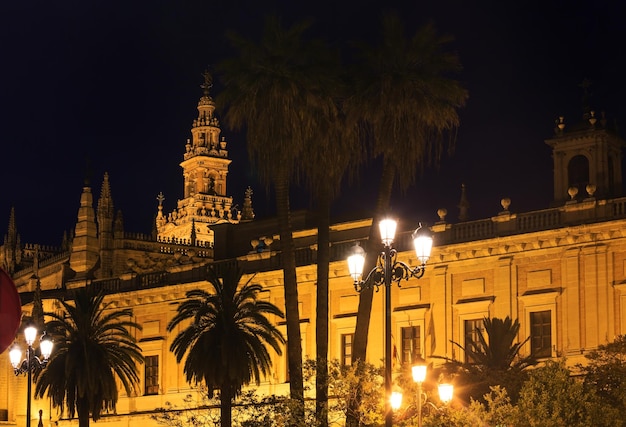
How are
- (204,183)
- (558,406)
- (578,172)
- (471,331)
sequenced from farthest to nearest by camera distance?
1. (204,183)
2. (471,331)
3. (578,172)
4. (558,406)

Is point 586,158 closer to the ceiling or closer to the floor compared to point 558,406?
closer to the ceiling

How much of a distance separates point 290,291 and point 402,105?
5.87 m

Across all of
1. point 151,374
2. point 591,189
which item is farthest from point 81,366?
point 591,189

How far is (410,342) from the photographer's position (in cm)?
5062

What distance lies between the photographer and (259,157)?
A: 1423 inches

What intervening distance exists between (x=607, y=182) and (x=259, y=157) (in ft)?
56.1

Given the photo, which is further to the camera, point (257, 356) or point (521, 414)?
point (257, 356)

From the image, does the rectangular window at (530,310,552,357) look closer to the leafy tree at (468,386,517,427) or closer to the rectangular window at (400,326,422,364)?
the rectangular window at (400,326,422,364)

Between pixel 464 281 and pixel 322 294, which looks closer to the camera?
pixel 322 294

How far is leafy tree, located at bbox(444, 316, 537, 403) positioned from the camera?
38.4 m

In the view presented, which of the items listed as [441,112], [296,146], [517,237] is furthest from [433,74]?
[517,237]

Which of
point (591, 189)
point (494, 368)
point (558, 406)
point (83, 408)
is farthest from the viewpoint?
point (83, 408)

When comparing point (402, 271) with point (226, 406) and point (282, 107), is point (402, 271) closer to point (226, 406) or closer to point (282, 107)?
point (282, 107)

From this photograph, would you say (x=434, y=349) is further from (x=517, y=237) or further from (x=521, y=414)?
(x=521, y=414)
